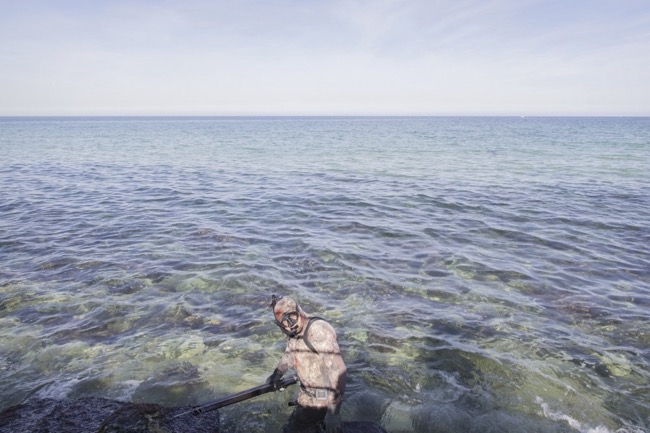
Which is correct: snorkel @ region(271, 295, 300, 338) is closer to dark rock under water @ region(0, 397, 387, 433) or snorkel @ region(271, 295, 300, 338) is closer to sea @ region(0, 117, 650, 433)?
dark rock under water @ region(0, 397, 387, 433)

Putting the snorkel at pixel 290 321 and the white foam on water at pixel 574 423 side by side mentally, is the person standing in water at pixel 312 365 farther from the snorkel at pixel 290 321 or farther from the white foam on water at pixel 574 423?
the white foam on water at pixel 574 423

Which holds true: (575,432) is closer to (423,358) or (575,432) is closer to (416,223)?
(423,358)

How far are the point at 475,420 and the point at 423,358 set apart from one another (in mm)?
1856

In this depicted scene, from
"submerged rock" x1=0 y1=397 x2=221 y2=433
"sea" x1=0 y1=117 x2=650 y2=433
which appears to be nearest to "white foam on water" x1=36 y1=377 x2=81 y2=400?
"sea" x1=0 y1=117 x2=650 y2=433

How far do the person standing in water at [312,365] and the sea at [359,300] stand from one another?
1.02m

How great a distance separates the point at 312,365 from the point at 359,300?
5419mm

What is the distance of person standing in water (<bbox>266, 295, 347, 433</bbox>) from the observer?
591cm

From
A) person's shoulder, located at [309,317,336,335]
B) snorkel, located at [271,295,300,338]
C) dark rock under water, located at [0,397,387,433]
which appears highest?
snorkel, located at [271,295,300,338]

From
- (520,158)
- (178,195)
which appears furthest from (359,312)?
(520,158)

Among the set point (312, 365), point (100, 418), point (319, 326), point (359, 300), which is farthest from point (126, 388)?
point (359, 300)

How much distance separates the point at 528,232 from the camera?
56.3 feet

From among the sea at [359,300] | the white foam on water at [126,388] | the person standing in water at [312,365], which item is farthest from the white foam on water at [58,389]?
the person standing in water at [312,365]

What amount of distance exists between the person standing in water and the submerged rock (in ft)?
4.28

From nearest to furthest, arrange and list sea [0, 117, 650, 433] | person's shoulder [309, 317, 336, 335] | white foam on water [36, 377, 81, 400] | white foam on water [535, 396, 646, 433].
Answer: person's shoulder [309, 317, 336, 335] → white foam on water [535, 396, 646, 433] → white foam on water [36, 377, 81, 400] → sea [0, 117, 650, 433]
